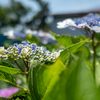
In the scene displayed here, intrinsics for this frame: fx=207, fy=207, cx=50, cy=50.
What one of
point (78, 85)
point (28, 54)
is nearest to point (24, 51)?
point (28, 54)

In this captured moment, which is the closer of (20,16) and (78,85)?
(78,85)

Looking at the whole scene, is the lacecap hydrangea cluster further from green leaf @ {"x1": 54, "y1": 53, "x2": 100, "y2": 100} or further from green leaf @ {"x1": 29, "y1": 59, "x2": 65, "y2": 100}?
green leaf @ {"x1": 54, "y1": 53, "x2": 100, "y2": 100}

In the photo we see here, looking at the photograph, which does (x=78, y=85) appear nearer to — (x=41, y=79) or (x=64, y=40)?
(x=41, y=79)

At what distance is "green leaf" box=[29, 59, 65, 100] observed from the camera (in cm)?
30

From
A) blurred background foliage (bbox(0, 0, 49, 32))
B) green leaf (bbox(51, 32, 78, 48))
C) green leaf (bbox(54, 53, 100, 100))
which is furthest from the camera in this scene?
blurred background foliage (bbox(0, 0, 49, 32))

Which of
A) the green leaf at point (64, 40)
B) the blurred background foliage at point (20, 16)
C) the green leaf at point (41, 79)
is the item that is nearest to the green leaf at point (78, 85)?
the green leaf at point (41, 79)

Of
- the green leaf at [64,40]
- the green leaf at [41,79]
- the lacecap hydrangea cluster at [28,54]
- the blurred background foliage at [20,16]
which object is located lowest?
the green leaf at [41,79]

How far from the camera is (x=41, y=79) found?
370 mm

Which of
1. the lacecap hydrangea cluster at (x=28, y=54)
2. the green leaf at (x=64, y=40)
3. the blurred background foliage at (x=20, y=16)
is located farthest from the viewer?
the blurred background foliage at (x=20, y=16)

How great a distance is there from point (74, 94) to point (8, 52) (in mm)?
374

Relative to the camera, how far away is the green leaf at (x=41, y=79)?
0.30m

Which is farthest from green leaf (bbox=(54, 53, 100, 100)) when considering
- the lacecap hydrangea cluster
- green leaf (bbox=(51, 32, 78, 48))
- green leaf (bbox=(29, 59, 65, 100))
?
green leaf (bbox=(51, 32, 78, 48))

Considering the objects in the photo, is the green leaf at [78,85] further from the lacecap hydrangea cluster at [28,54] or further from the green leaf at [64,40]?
the green leaf at [64,40]

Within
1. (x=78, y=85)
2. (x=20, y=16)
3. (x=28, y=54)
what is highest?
(x=20, y=16)
